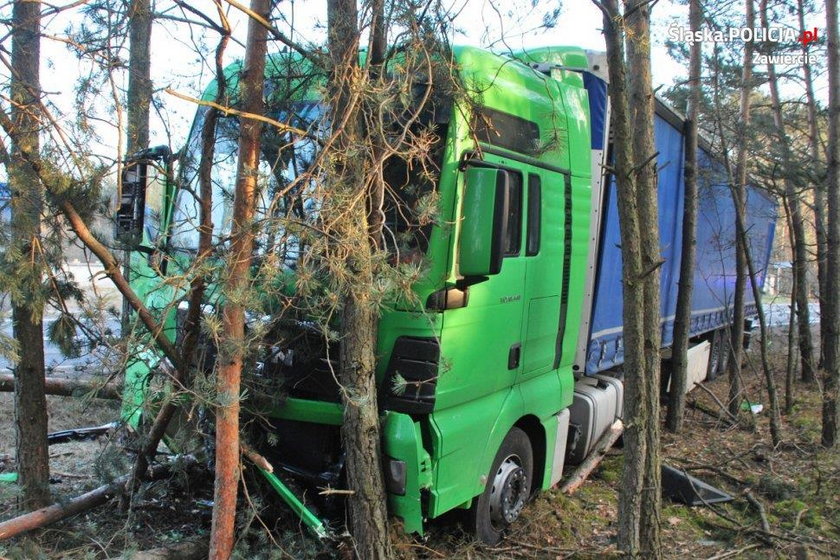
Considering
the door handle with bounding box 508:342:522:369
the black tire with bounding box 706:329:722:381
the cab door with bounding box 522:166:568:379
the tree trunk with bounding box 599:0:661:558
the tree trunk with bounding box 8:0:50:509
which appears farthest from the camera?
the black tire with bounding box 706:329:722:381

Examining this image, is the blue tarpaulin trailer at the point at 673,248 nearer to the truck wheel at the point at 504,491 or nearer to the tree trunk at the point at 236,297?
the truck wheel at the point at 504,491

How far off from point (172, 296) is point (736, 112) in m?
8.52

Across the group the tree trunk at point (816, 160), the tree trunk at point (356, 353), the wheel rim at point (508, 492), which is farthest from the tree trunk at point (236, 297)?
the tree trunk at point (816, 160)

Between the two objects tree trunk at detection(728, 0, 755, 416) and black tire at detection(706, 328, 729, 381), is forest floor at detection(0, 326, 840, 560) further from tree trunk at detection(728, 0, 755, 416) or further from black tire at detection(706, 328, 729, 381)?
black tire at detection(706, 328, 729, 381)

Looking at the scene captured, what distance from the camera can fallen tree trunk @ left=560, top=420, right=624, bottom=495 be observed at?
5.61m

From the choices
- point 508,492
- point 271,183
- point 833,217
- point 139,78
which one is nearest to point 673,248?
point 833,217

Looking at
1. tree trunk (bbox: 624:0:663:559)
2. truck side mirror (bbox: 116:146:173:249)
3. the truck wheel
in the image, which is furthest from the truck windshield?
the truck wheel

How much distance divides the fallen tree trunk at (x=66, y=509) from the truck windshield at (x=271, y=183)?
1.38 metres

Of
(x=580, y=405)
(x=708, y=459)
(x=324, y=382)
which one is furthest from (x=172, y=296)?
(x=708, y=459)

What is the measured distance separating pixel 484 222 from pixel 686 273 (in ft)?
16.0

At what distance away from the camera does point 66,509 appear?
3.58m

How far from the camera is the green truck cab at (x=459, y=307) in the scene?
3.61 m

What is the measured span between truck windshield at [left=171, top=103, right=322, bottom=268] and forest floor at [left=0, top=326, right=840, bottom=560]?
1.17 metres

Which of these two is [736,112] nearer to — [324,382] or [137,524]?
[324,382]
